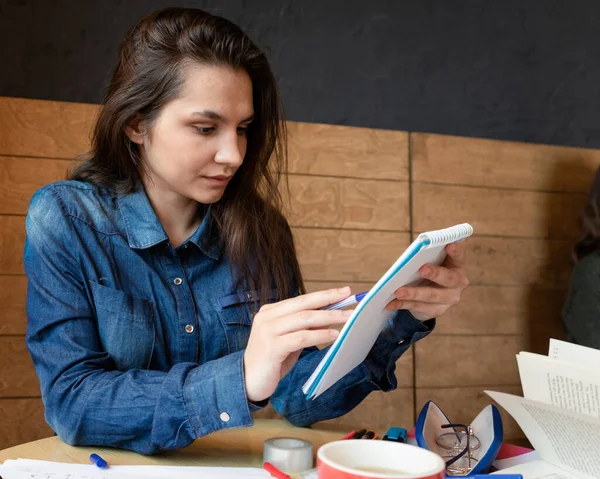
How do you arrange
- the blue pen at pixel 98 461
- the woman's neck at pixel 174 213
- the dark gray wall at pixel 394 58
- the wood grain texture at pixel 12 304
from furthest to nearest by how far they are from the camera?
the dark gray wall at pixel 394 58, the wood grain texture at pixel 12 304, the woman's neck at pixel 174 213, the blue pen at pixel 98 461

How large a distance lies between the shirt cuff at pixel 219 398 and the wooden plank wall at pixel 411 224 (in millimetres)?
1308

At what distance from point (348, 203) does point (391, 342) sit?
51.9 inches

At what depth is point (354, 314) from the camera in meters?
0.74

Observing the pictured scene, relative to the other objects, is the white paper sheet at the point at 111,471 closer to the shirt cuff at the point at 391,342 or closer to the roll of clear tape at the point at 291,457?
the roll of clear tape at the point at 291,457

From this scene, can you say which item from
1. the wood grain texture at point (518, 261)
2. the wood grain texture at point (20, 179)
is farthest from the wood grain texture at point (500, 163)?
the wood grain texture at point (20, 179)

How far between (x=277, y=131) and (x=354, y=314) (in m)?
0.75

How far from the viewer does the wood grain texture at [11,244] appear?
6.47ft

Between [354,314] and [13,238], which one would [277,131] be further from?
[13,238]

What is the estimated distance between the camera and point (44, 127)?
6.60ft

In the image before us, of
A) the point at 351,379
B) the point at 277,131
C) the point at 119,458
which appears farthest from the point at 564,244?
the point at 119,458

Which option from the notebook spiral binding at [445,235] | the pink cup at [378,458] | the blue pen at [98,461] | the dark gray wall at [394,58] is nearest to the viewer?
the pink cup at [378,458]

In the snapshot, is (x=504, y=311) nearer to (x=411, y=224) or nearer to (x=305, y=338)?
(x=411, y=224)

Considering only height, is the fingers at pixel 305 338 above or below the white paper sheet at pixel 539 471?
above

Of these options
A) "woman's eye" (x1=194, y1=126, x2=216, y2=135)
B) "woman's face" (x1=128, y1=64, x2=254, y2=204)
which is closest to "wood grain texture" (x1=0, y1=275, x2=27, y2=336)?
"woman's face" (x1=128, y1=64, x2=254, y2=204)
